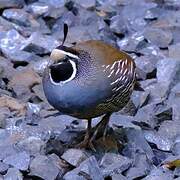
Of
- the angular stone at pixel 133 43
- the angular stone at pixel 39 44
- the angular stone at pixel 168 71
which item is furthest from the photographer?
the angular stone at pixel 133 43

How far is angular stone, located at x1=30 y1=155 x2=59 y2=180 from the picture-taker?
4.53 metres

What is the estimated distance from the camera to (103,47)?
4871 mm

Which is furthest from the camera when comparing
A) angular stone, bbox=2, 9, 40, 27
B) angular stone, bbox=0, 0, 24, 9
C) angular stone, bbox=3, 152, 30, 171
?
angular stone, bbox=0, 0, 24, 9

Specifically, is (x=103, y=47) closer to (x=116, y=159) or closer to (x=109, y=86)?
(x=109, y=86)

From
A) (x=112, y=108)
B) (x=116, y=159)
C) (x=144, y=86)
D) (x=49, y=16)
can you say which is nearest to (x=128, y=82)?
(x=112, y=108)

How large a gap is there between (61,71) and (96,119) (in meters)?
0.85

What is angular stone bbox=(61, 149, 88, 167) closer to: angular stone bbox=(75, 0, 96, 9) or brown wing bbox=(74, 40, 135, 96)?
brown wing bbox=(74, 40, 135, 96)

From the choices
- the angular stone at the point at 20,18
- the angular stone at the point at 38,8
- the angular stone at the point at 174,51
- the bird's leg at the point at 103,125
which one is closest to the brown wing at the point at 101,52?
the bird's leg at the point at 103,125

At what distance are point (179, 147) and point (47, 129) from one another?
85 centimetres

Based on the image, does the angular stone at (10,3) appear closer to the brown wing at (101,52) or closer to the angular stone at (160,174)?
the brown wing at (101,52)

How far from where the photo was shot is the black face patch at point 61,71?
4555 millimetres

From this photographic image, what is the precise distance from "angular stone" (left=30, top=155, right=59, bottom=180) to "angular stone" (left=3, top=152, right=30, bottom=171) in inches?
1.4

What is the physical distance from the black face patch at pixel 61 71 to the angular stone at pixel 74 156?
44 centimetres

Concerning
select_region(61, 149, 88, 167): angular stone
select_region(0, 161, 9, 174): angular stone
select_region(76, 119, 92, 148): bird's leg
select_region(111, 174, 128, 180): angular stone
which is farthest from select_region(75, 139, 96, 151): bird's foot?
select_region(0, 161, 9, 174): angular stone
